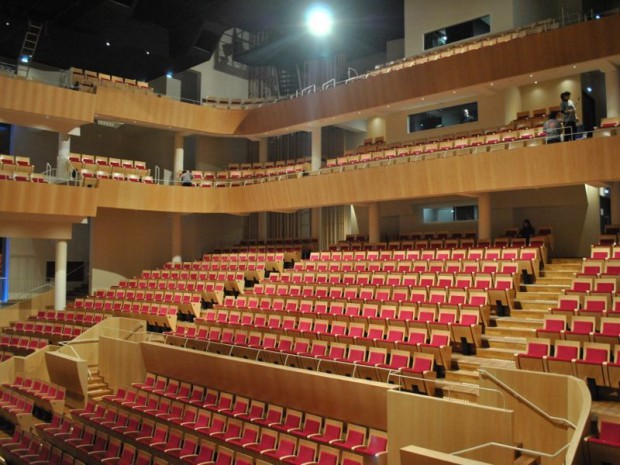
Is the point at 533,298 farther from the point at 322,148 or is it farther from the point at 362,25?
the point at 362,25

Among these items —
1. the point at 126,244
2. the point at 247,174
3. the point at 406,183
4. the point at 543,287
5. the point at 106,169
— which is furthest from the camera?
the point at 126,244

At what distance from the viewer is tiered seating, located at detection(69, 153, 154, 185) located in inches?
306

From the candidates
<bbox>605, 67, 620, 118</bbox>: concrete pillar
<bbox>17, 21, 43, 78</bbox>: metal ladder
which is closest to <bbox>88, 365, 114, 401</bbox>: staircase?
<bbox>17, 21, 43, 78</bbox>: metal ladder

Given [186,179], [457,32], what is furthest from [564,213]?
[186,179]

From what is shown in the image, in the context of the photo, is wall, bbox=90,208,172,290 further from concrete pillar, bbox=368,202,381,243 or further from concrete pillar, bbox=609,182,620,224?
concrete pillar, bbox=609,182,620,224

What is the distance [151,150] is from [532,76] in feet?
21.1

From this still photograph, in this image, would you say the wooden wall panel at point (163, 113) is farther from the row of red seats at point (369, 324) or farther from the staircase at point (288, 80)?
the row of red seats at point (369, 324)

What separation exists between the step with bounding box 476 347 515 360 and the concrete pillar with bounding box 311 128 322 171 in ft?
15.1

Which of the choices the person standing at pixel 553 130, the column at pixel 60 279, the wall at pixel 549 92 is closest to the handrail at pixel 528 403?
the person standing at pixel 553 130

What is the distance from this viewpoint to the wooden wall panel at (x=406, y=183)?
210 inches

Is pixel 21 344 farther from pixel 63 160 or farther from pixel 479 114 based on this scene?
pixel 479 114

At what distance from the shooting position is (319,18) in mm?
8789

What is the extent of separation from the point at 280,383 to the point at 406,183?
3.35 m

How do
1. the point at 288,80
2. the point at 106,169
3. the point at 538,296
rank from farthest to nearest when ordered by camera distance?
the point at 288,80
the point at 106,169
the point at 538,296
